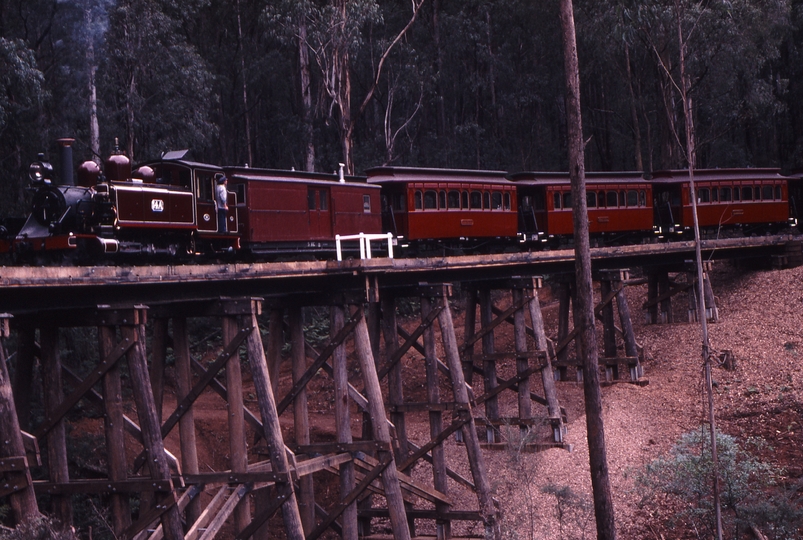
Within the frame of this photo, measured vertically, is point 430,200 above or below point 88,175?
below

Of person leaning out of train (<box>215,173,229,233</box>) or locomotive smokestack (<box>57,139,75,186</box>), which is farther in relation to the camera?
person leaning out of train (<box>215,173,229,233</box>)

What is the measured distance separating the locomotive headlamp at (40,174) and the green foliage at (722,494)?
427 inches

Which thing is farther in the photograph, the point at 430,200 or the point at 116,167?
the point at 430,200

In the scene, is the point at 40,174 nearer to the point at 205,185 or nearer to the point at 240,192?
the point at 205,185

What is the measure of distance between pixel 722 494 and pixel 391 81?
97.4 ft

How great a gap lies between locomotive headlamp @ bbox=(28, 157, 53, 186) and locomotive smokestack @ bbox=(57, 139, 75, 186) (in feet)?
0.85

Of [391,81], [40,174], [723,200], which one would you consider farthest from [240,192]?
[391,81]

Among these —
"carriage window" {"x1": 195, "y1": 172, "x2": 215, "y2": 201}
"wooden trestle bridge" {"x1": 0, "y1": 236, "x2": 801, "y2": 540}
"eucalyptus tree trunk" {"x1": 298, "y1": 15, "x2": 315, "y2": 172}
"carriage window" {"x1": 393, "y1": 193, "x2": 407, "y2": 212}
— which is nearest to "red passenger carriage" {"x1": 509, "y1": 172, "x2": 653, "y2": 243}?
"wooden trestle bridge" {"x1": 0, "y1": 236, "x2": 801, "y2": 540}

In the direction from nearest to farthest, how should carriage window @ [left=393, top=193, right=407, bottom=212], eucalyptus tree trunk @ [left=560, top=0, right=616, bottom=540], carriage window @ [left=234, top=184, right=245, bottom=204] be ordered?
eucalyptus tree trunk @ [left=560, top=0, right=616, bottom=540] < carriage window @ [left=234, top=184, right=245, bottom=204] < carriage window @ [left=393, top=193, right=407, bottom=212]

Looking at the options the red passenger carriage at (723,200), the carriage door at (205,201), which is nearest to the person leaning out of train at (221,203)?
the carriage door at (205,201)

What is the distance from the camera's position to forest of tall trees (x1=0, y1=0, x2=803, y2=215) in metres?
30.6

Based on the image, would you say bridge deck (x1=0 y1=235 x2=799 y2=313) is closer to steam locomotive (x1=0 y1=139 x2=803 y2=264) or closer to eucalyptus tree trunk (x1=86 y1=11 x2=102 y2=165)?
steam locomotive (x1=0 y1=139 x2=803 y2=264)

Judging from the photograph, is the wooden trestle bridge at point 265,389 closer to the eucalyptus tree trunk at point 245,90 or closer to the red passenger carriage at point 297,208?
the red passenger carriage at point 297,208

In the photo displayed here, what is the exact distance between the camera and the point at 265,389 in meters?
12.6
